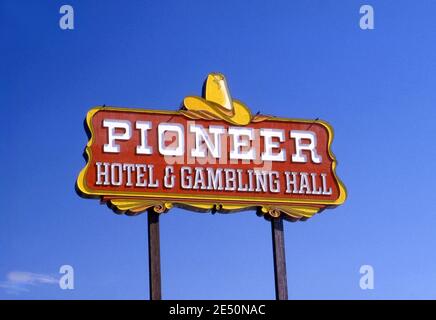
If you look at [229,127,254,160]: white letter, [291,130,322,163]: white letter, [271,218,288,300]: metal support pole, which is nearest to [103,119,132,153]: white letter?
[229,127,254,160]: white letter

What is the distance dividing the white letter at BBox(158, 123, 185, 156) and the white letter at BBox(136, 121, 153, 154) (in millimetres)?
292

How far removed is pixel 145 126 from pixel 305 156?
4.39m

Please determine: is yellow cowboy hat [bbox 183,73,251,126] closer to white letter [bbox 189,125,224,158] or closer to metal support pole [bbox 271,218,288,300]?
white letter [bbox 189,125,224,158]

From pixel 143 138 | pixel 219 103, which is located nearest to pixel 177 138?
pixel 143 138

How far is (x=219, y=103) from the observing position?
23.1 metres

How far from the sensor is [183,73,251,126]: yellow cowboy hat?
22906 mm

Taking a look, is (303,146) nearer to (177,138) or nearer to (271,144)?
(271,144)

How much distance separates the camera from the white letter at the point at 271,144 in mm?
23141

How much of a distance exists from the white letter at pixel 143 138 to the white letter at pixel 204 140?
1.11 m

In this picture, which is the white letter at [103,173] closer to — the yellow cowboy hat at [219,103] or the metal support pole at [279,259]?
the yellow cowboy hat at [219,103]

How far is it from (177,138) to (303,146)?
349 cm

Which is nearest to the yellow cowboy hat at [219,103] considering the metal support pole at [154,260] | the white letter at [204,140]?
the white letter at [204,140]
